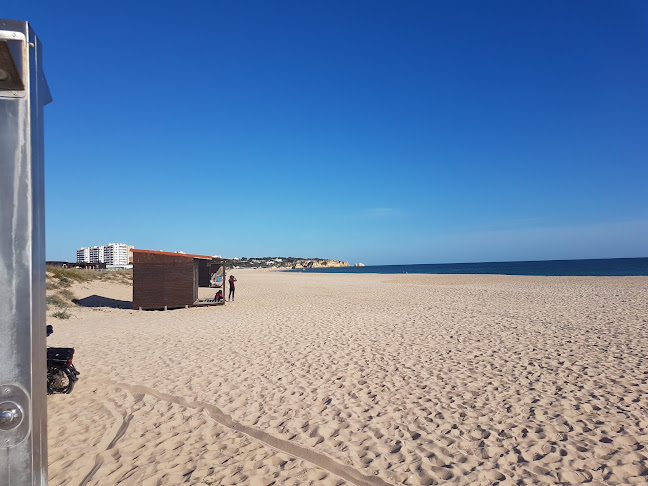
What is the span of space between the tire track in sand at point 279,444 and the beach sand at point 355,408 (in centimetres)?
2

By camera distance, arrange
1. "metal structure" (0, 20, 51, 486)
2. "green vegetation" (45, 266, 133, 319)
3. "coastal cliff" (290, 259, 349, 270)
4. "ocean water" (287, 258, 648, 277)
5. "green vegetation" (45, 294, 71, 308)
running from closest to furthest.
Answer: "metal structure" (0, 20, 51, 486) < "green vegetation" (45, 266, 133, 319) < "green vegetation" (45, 294, 71, 308) < "ocean water" (287, 258, 648, 277) < "coastal cliff" (290, 259, 349, 270)

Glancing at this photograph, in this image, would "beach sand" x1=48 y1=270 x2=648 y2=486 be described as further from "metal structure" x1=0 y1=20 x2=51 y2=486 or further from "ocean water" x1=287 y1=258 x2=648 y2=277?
"ocean water" x1=287 y1=258 x2=648 y2=277

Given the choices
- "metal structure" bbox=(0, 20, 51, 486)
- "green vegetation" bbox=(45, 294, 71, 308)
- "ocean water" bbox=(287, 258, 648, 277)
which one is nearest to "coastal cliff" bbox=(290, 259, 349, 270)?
"ocean water" bbox=(287, 258, 648, 277)

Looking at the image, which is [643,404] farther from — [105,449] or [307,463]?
[105,449]

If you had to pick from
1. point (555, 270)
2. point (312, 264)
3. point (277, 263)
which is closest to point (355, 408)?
point (555, 270)

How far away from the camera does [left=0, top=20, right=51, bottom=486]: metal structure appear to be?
4.50ft

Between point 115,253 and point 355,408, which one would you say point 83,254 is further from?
point 355,408

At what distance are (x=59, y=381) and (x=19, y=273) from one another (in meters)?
6.08

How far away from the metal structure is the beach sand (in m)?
2.92

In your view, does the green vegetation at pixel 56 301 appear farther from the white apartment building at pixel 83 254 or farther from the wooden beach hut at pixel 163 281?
the white apartment building at pixel 83 254

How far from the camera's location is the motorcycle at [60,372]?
20.0 feet

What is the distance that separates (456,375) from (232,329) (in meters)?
7.19

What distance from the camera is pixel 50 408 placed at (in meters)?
5.69

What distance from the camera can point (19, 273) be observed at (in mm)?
1382
